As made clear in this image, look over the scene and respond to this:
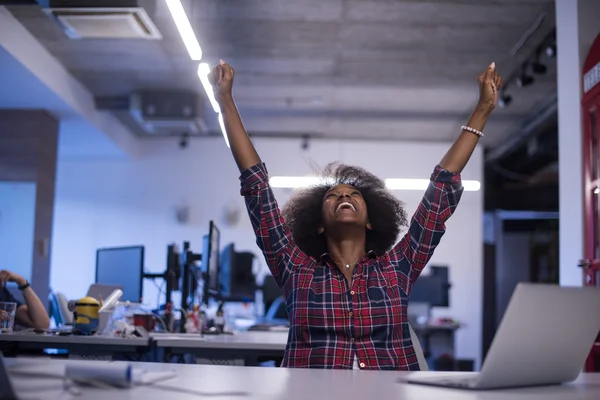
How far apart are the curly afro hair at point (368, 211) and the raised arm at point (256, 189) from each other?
430 millimetres

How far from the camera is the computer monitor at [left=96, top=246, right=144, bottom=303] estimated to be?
424cm

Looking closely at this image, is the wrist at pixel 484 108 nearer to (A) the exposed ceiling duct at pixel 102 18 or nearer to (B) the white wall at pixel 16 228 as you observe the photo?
(A) the exposed ceiling duct at pixel 102 18

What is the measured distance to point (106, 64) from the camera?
7184 mm

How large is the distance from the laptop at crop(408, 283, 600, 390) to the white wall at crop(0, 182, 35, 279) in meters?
6.45

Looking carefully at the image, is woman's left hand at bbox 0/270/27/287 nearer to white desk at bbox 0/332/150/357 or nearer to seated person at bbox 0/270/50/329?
seated person at bbox 0/270/50/329

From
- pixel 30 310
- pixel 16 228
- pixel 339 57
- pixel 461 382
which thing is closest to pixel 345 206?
pixel 461 382

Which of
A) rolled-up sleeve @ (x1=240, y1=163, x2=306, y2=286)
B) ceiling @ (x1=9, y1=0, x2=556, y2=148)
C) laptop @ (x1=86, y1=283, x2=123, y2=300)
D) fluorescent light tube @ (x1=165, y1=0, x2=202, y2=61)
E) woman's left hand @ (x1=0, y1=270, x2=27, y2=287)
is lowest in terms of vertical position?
laptop @ (x1=86, y1=283, x2=123, y2=300)

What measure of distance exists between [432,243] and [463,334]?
25.0 feet

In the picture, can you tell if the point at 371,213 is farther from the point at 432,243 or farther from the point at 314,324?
the point at 314,324

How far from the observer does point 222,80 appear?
2334 millimetres

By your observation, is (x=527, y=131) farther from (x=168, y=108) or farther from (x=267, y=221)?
(x=267, y=221)

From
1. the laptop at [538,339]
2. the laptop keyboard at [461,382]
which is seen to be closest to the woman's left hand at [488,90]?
the laptop at [538,339]

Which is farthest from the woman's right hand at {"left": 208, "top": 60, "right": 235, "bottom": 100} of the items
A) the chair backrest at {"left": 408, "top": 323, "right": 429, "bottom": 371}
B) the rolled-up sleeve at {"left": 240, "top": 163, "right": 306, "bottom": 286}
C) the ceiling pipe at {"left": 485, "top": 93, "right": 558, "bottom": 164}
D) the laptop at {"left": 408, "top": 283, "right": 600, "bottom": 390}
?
the ceiling pipe at {"left": 485, "top": 93, "right": 558, "bottom": 164}

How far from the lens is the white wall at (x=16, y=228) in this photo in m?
7.25
